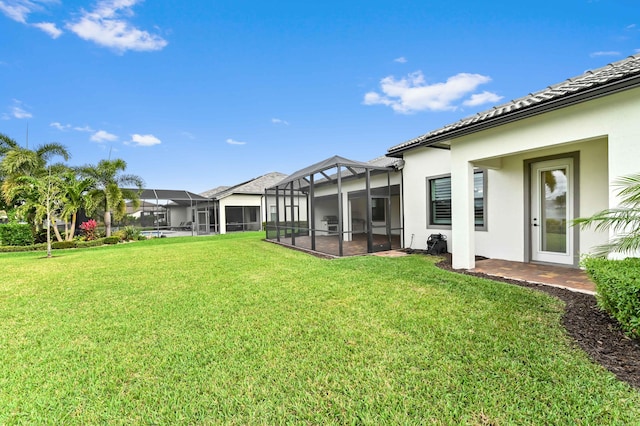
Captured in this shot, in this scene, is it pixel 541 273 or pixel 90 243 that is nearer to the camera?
pixel 541 273

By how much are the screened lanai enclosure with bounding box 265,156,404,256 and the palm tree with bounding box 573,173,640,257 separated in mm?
6051

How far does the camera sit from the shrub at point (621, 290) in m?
2.96

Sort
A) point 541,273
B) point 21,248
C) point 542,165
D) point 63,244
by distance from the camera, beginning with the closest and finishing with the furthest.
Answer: point 541,273 < point 542,165 < point 21,248 < point 63,244

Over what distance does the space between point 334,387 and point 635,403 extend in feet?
7.67

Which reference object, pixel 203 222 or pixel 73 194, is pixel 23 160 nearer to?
pixel 73 194

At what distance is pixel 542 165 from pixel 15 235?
2505 cm

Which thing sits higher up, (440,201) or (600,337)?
(440,201)

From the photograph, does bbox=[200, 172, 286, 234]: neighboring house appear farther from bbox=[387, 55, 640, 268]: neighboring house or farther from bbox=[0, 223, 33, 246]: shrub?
bbox=[387, 55, 640, 268]: neighboring house

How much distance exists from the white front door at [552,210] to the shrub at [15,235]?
24.5m

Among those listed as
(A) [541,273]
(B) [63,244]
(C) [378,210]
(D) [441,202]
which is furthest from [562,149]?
(B) [63,244]

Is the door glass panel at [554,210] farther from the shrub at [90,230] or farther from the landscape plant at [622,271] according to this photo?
the shrub at [90,230]

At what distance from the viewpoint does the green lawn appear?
7.41 feet

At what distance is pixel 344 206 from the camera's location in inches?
595

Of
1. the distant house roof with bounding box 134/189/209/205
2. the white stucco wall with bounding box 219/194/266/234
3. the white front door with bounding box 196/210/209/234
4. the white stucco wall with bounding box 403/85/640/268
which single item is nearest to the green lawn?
the white stucco wall with bounding box 403/85/640/268
